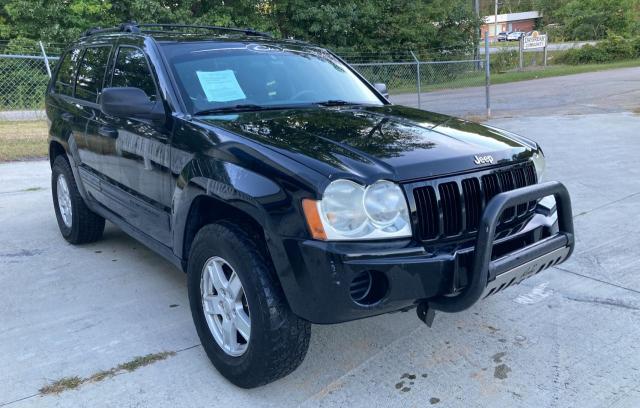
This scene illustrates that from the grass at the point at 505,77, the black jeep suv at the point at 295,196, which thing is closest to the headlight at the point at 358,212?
the black jeep suv at the point at 295,196

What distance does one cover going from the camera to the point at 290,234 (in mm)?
2607

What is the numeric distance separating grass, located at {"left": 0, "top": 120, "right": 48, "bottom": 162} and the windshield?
7.17m

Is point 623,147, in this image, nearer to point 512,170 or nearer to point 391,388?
point 512,170

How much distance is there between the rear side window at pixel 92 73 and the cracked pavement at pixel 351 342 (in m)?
1.38

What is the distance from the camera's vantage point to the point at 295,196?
2.61 m

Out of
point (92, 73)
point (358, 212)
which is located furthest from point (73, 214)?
point (358, 212)

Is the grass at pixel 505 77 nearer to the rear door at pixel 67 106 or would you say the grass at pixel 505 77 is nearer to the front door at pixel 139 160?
the rear door at pixel 67 106

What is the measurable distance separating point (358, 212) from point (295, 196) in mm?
286

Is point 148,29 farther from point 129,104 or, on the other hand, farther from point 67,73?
point 129,104

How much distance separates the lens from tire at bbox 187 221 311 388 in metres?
2.74

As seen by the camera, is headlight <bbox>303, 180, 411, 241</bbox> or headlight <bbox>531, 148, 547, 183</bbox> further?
headlight <bbox>531, 148, 547, 183</bbox>

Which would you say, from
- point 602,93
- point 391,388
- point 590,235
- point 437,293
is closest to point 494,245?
point 437,293

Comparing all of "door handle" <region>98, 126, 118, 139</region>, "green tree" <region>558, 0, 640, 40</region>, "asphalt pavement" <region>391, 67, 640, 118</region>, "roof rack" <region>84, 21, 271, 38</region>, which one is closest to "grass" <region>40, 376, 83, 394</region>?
"door handle" <region>98, 126, 118, 139</region>

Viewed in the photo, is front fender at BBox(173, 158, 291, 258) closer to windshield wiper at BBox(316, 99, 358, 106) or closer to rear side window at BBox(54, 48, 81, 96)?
windshield wiper at BBox(316, 99, 358, 106)
